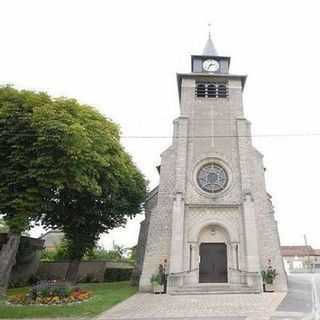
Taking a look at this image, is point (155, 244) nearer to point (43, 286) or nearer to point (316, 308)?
point (43, 286)

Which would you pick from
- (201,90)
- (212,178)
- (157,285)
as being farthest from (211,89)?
(157,285)

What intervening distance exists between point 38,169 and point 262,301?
11.6m

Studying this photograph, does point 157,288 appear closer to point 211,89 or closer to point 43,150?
point 43,150

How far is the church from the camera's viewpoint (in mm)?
19812

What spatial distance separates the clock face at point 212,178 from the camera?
22.2 meters

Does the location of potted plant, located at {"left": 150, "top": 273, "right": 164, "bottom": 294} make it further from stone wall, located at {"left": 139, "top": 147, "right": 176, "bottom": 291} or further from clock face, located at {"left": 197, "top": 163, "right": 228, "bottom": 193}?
clock face, located at {"left": 197, "top": 163, "right": 228, "bottom": 193}

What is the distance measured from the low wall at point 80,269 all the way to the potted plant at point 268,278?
14787mm

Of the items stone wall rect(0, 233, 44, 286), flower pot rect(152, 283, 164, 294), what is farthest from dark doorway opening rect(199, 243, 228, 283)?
stone wall rect(0, 233, 44, 286)

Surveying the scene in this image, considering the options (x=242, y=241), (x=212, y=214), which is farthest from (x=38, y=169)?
(x=242, y=241)

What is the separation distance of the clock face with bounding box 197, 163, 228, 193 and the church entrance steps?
6044 mm

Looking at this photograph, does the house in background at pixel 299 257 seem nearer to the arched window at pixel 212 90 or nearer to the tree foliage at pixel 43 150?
the arched window at pixel 212 90

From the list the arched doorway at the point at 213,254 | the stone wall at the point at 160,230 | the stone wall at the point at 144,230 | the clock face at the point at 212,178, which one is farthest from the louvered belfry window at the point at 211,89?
the arched doorway at the point at 213,254

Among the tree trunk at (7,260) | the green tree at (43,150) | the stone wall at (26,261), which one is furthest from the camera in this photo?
the stone wall at (26,261)

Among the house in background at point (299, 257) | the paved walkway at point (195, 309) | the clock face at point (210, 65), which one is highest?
the clock face at point (210, 65)
